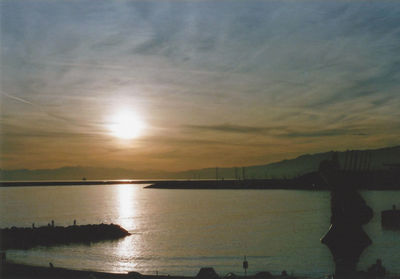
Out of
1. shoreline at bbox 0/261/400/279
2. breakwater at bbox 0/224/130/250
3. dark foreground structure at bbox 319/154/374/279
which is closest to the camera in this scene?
shoreline at bbox 0/261/400/279

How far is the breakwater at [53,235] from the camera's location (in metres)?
71.7

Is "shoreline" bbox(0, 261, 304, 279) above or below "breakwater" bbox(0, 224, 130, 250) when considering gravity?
below

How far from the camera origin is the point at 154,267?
176ft

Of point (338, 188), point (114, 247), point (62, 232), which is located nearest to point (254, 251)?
point (338, 188)

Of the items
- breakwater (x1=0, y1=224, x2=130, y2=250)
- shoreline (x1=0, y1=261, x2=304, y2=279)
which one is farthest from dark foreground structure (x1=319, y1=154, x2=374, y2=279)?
breakwater (x1=0, y1=224, x2=130, y2=250)

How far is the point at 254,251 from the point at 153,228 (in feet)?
132

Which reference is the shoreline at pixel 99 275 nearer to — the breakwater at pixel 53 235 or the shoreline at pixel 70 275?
the shoreline at pixel 70 275

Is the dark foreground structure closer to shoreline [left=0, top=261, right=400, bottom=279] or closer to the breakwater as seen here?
shoreline [left=0, top=261, right=400, bottom=279]

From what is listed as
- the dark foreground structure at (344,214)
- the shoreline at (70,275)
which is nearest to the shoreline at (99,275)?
the shoreline at (70,275)

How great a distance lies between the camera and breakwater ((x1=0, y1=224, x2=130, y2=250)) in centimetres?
7169

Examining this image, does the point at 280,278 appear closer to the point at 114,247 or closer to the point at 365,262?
the point at 365,262

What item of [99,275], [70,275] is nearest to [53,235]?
[70,275]

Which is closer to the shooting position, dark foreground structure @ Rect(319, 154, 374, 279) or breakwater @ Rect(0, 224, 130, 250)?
dark foreground structure @ Rect(319, 154, 374, 279)

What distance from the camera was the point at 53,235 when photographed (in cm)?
7644
